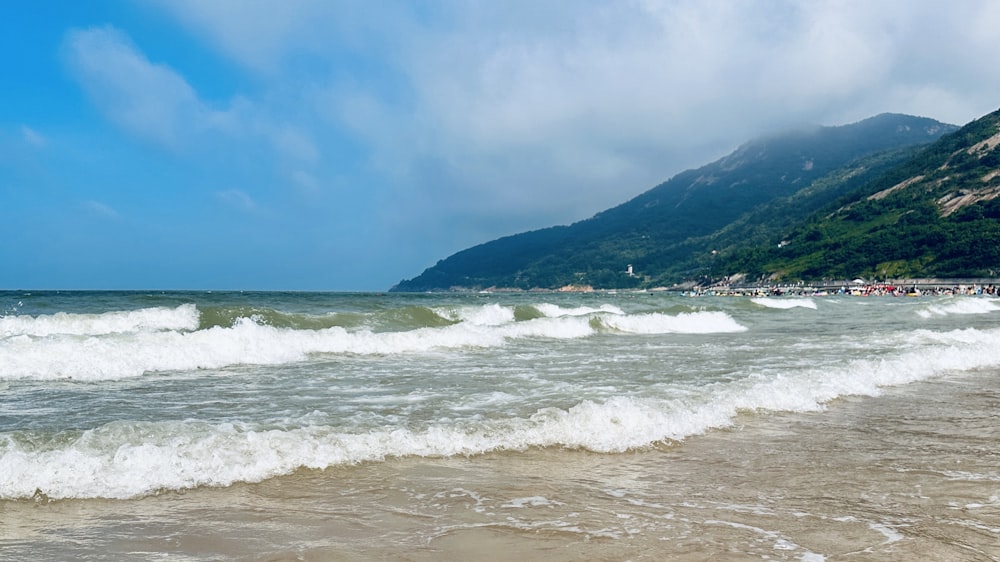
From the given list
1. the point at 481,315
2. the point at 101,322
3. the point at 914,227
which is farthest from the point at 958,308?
the point at 914,227

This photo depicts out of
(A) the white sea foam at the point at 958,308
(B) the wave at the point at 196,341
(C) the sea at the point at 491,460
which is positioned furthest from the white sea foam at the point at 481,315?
(A) the white sea foam at the point at 958,308

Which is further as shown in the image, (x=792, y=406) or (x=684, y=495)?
(x=792, y=406)

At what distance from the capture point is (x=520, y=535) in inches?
200

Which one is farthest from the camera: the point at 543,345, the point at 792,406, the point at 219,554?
the point at 543,345

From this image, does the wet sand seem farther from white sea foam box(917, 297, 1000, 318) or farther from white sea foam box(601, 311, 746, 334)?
white sea foam box(917, 297, 1000, 318)

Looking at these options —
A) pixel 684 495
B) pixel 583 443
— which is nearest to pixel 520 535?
pixel 684 495

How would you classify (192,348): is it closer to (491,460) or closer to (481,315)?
(491,460)

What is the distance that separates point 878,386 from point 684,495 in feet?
31.4

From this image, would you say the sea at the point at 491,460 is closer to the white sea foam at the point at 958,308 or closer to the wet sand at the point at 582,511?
the wet sand at the point at 582,511

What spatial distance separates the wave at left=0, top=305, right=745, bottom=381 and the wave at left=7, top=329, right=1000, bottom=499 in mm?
8097

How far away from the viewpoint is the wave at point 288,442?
21.3 ft

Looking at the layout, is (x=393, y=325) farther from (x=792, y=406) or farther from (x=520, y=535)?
(x=520, y=535)

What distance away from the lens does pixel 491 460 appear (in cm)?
762

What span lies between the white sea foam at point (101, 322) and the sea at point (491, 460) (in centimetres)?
1037
